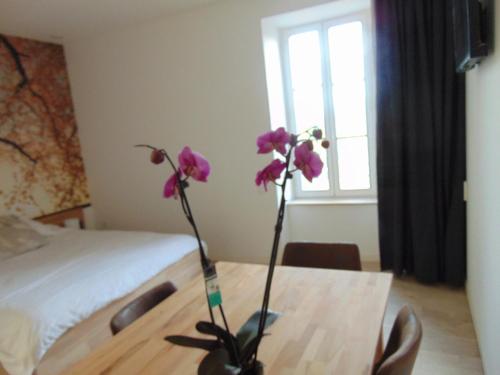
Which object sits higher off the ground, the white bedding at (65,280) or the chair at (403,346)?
the chair at (403,346)

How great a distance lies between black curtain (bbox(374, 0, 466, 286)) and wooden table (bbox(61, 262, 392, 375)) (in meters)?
1.44

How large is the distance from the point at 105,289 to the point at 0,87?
8.05 ft

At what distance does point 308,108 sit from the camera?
339 centimetres

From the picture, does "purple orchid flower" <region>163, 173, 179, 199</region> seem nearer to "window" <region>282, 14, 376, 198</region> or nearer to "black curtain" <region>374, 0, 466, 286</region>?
"black curtain" <region>374, 0, 466, 286</region>

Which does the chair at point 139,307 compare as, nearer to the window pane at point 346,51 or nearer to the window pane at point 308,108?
the window pane at point 308,108

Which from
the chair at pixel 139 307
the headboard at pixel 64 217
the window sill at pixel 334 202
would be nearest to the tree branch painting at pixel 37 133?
A: the headboard at pixel 64 217

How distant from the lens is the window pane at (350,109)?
3.18m

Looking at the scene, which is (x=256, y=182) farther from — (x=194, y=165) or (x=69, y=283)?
(x=69, y=283)

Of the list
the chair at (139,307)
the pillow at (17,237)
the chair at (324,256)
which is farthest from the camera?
the pillow at (17,237)

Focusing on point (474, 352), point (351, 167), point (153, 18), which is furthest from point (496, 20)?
point (153, 18)

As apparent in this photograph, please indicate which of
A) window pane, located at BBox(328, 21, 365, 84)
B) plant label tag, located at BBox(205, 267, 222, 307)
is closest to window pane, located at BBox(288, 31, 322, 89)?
window pane, located at BBox(328, 21, 365, 84)

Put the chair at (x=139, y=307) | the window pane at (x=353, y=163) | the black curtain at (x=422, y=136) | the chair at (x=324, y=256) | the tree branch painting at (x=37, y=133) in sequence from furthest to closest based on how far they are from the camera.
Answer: the tree branch painting at (x=37, y=133) → the window pane at (x=353, y=163) → the black curtain at (x=422, y=136) → the chair at (x=324, y=256) → the chair at (x=139, y=307)

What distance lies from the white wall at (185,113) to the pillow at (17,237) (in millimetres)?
1032

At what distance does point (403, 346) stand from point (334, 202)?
241 cm
